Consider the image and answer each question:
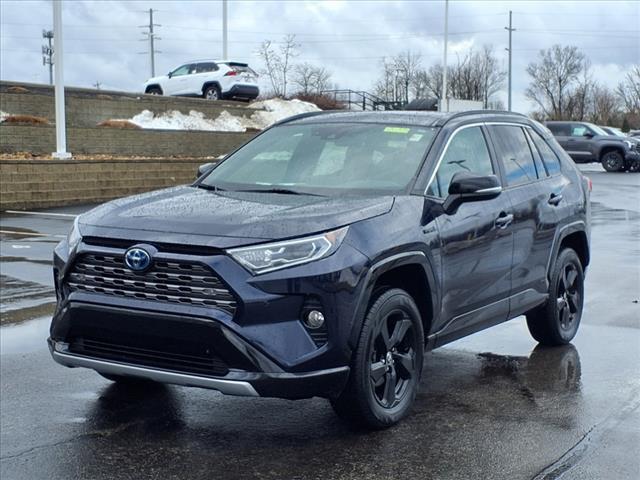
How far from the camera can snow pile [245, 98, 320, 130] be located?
33.2 m

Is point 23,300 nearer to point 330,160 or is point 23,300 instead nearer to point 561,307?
point 330,160

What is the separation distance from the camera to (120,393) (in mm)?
5699

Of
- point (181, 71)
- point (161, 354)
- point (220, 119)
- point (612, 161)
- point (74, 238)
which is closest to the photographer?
point (161, 354)

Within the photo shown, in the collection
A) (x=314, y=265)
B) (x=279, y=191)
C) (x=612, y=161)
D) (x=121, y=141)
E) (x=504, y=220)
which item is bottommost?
(x=314, y=265)

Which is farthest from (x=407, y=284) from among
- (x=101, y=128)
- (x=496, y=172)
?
(x=101, y=128)

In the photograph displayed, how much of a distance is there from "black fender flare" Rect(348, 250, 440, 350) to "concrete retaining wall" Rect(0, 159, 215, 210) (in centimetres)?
1515

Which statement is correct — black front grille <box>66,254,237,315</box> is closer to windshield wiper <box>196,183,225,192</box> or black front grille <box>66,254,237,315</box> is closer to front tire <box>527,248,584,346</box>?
windshield wiper <box>196,183,225,192</box>

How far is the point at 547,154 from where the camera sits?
704 centimetres

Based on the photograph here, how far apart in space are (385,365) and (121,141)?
2042 centimetres

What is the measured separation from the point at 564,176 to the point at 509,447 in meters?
3.06

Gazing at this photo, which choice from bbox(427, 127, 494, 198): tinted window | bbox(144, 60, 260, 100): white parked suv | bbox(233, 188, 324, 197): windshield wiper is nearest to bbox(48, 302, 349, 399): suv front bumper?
bbox(233, 188, 324, 197): windshield wiper

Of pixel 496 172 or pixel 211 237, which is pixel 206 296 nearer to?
pixel 211 237

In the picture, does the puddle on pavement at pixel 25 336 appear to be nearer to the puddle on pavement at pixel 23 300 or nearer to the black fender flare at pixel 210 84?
the puddle on pavement at pixel 23 300

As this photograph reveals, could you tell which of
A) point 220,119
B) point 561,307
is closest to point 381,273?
point 561,307
